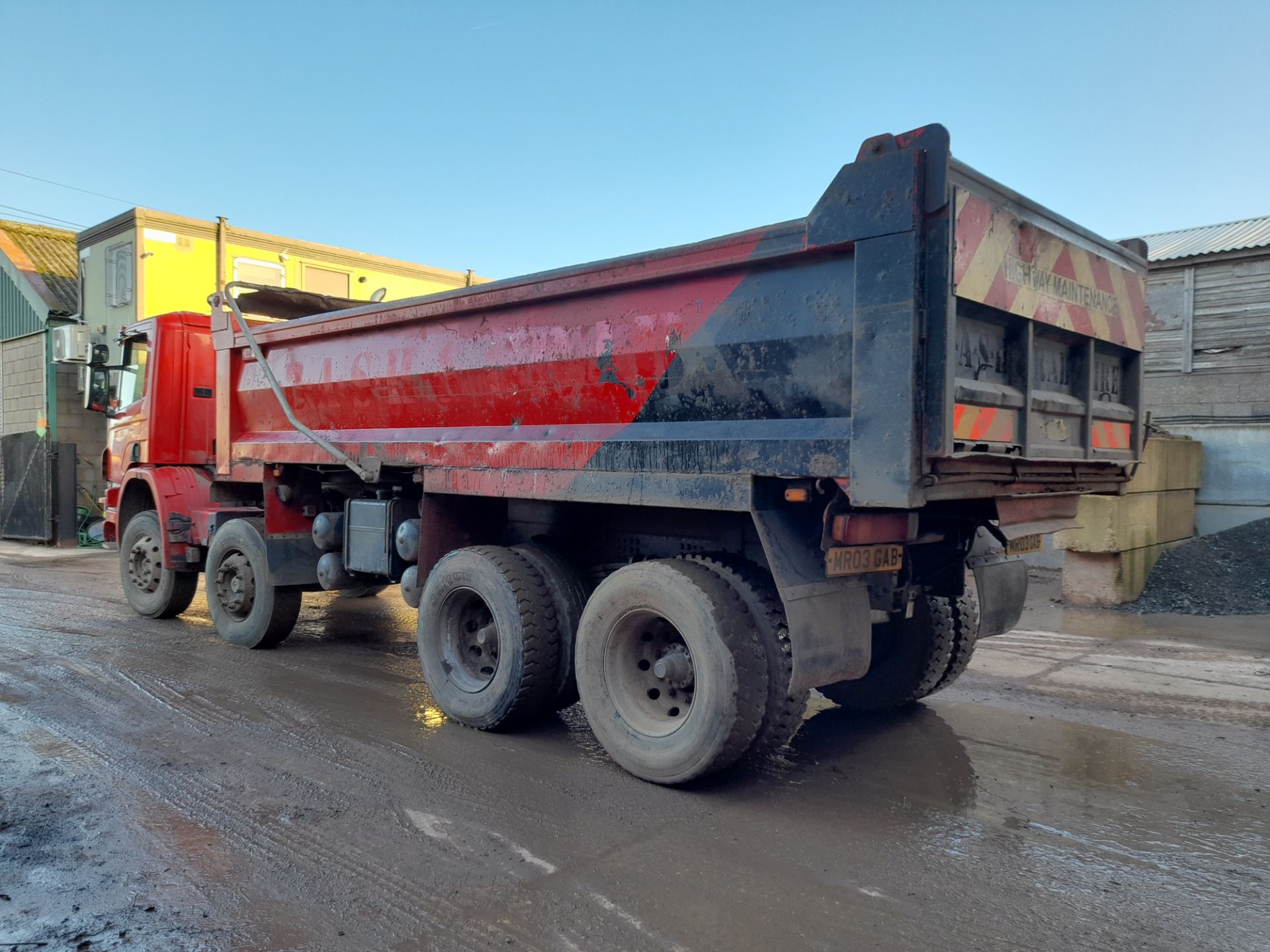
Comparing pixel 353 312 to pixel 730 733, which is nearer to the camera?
pixel 730 733

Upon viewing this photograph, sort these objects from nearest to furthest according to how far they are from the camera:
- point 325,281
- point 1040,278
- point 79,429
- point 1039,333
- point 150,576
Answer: point 1040,278, point 1039,333, point 150,576, point 325,281, point 79,429

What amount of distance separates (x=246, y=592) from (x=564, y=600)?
3.45m

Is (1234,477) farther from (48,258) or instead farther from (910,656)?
(48,258)

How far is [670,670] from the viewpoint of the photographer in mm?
4098

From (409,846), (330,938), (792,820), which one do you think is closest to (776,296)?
(792,820)

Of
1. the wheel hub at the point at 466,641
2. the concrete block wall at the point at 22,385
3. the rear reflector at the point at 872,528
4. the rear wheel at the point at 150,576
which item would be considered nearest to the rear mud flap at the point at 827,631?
the rear reflector at the point at 872,528

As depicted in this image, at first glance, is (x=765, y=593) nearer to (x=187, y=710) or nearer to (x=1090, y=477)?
(x=1090, y=477)

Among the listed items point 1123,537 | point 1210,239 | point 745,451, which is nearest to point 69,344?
point 745,451

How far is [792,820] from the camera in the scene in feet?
12.3

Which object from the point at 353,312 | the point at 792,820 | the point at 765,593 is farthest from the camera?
the point at 353,312

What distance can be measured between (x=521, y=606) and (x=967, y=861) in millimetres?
2439

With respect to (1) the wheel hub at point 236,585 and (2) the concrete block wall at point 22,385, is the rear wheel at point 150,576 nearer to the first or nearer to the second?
(1) the wheel hub at point 236,585

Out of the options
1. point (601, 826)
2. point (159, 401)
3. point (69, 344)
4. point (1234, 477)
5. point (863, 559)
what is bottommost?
point (601, 826)

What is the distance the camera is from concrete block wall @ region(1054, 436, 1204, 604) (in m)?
8.84
